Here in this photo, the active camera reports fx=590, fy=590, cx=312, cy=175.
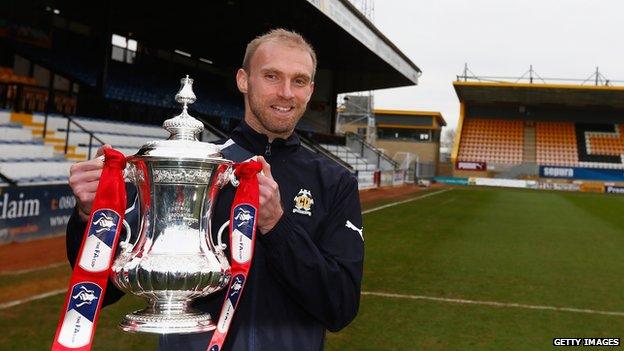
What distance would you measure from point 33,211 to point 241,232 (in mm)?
8251

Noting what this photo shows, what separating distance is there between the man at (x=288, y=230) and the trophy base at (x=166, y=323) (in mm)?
236

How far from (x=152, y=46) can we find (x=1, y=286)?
60.7 ft

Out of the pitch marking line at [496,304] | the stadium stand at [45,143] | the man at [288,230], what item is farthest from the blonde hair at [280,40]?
the stadium stand at [45,143]

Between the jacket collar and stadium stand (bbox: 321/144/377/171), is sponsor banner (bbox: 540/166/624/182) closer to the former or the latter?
stadium stand (bbox: 321/144/377/171)

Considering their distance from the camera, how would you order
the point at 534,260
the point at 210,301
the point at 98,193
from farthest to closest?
the point at 534,260, the point at 210,301, the point at 98,193

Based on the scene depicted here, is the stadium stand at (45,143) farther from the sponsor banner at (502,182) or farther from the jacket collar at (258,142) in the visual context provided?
the sponsor banner at (502,182)

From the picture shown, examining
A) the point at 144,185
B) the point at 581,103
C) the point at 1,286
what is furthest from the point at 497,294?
the point at 581,103

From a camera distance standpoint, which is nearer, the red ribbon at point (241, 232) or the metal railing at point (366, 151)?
the red ribbon at point (241, 232)

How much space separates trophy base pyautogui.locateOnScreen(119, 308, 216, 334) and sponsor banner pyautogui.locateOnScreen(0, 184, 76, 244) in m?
7.50

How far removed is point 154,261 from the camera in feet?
4.81

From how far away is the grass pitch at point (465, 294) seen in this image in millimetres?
4496

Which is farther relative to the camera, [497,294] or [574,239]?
[574,239]

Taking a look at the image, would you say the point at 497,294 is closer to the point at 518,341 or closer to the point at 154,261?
the point at 518,341
